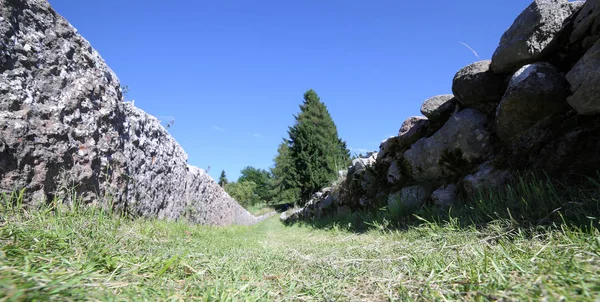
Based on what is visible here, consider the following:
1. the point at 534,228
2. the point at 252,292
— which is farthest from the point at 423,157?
the point at 252,292

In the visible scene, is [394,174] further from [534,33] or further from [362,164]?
[534,33]

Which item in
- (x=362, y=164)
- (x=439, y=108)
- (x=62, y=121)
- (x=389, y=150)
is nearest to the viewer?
(x=62, y=121)

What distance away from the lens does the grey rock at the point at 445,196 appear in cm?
327

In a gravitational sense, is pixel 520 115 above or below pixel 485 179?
above

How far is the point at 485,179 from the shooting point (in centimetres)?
296

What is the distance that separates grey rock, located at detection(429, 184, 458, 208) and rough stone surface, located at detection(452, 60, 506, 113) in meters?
0.96

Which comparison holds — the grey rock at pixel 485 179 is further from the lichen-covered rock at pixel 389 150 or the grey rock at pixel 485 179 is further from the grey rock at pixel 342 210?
the grey rock at pixel 342 210

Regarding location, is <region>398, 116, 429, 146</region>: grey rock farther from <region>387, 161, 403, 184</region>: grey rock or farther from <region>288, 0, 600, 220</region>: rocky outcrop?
<region>387, 161, 403, 184</region>: grey rock

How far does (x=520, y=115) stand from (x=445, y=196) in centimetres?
111

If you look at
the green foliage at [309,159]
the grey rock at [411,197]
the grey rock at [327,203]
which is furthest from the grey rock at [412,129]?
the green foliage at [309,159]

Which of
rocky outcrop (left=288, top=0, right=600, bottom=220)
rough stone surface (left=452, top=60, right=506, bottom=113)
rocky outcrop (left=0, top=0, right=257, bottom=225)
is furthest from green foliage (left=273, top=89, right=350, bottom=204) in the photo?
rocky outcrop (left=0, top=0, right=257, bottom=225)

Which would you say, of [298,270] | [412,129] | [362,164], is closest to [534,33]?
A: [412,129]

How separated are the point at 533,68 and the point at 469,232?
63.8 inches

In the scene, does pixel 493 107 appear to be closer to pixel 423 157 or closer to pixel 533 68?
pixel 533 68
